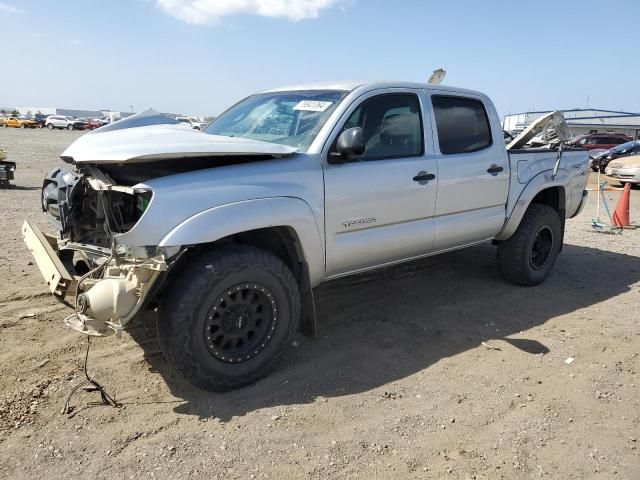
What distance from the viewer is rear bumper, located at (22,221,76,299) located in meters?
3.28

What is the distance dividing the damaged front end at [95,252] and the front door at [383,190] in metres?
1.32

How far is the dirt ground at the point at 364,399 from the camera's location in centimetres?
286

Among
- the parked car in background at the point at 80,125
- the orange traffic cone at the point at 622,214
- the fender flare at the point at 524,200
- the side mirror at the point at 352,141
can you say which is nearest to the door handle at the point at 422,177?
the side mirror at the point at 352,141

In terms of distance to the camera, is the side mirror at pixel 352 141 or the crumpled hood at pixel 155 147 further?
the side mirror at pixel 352 141

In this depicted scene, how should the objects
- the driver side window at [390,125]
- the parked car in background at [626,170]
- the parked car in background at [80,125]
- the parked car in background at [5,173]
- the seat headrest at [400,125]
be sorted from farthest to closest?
1. the parked car in background at [80,125]
2. the parked car in background at [626,170]
3. the parked car in background at [5,173]
4. the seat headrest at [400,125]
5. the driver side window at [390,125]

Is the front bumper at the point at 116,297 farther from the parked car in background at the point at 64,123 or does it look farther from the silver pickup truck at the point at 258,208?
the parked car in background at the point at 64,123

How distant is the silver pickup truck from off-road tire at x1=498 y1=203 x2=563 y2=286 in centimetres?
54

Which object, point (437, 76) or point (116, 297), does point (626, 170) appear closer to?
point (437, 76)

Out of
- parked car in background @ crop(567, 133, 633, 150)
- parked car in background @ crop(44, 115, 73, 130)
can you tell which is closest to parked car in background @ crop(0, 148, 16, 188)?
parked car in background @ crop(567, 133, 633, 150)

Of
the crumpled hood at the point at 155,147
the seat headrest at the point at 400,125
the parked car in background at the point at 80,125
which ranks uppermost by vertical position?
the parked car in background at the point at 80,125

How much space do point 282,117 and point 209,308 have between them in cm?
180

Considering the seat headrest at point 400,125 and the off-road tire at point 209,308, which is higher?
the seat headrest at point 400,125

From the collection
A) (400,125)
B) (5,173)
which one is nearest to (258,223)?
(400,125)

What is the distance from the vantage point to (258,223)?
3.44 meters
